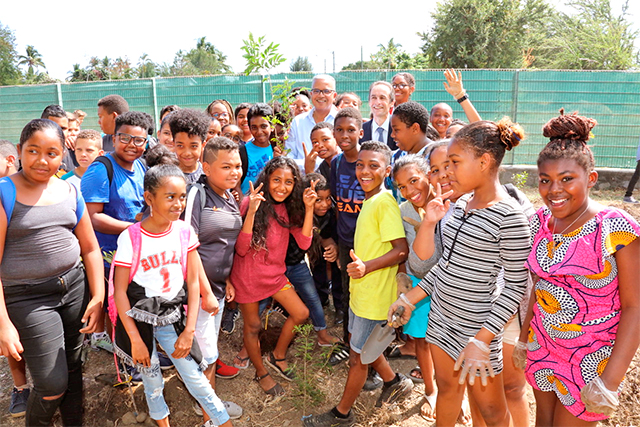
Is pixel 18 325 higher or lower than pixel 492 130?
lower

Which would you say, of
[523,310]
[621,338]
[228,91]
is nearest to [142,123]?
[523,310]

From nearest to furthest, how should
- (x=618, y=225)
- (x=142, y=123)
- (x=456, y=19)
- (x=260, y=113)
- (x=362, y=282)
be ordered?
(x=618, y=225) → (x=362, y=282) → (x=142, y=123) → (x=260, y=113) → (x=456, y=19)

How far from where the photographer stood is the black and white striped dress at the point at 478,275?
1.99 meters

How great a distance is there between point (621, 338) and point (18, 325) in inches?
117

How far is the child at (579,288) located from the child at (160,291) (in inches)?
72.9

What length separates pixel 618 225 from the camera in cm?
175

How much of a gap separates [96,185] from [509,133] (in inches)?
102

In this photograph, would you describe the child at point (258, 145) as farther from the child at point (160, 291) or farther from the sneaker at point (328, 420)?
the sneaker at point (328, 420)

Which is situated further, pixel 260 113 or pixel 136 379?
pixel 260 113

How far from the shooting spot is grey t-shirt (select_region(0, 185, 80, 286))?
7.77 feet

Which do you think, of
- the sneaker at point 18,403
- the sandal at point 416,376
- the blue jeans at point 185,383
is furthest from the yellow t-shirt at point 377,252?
the sneaker at point 18,403

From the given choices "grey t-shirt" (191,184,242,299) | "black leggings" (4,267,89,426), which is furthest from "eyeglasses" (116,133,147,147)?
"black leggings" (4,267,89,426)

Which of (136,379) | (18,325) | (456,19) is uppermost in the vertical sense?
(456,19)

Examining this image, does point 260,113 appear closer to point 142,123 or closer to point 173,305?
point 142,123
